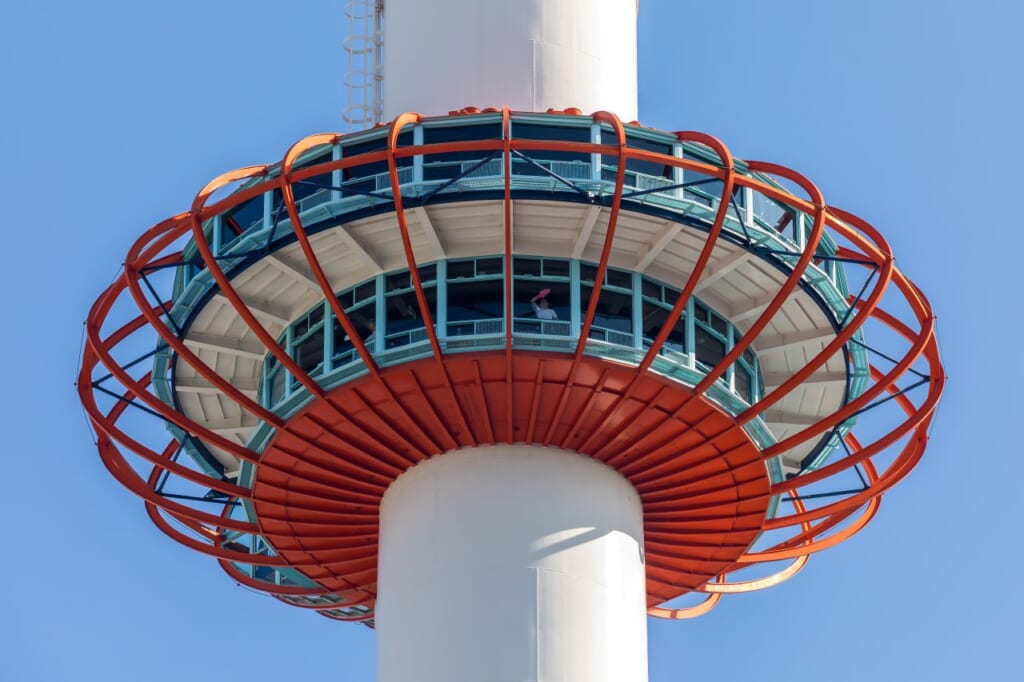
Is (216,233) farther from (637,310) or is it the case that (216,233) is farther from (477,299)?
(637,310)

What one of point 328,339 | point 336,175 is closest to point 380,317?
point 328,339

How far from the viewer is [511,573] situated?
2119 inches

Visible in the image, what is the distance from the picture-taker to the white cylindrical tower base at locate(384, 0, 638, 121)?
57906 millimetres

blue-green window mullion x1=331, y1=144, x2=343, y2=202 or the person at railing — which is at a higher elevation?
blue-green window mullion x1=331, y1=144, x2=343, y2=202

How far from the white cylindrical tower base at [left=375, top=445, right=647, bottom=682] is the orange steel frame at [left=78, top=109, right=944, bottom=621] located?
772mm

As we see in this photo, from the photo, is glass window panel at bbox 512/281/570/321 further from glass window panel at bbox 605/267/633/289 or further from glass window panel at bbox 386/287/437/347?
glass window panel at bbox 386/287/437/347

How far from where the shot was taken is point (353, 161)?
164 ft

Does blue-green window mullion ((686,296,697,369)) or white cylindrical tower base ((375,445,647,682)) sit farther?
blue-green window mullion ((686,296,697,369))

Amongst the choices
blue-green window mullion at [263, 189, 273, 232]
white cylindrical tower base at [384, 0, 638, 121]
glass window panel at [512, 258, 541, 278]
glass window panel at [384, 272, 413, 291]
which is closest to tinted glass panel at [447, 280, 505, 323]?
glass window panel at [512, 258, 541, 278]

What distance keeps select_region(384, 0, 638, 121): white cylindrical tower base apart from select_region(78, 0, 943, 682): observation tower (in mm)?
88

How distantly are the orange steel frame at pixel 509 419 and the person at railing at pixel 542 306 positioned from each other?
1.42 metres

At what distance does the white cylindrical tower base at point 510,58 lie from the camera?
57.9 meters

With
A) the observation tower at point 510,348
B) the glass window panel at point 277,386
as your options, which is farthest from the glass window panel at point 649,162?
the glass window panel at point 277,386

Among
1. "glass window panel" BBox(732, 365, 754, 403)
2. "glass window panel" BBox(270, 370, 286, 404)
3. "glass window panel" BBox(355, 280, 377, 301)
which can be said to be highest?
"glass window panel" BBox(355, 280, 377, 301)
